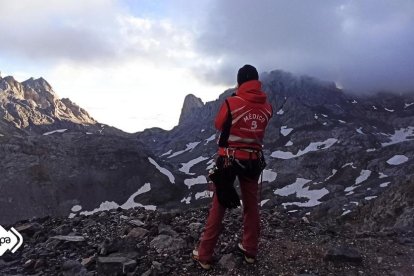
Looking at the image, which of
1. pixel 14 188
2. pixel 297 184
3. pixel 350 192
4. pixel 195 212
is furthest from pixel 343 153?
pixel 195 212

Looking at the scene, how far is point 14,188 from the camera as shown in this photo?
490ft

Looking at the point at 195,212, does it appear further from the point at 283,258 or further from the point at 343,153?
the point at 343,153

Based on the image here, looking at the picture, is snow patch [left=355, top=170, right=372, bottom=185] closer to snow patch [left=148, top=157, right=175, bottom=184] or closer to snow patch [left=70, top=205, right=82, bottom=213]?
snow patch [left=148, top=157, right=175, bottom=184]

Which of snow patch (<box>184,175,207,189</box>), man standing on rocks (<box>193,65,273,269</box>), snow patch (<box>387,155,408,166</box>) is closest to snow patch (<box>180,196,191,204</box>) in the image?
snow patch (<box>184,175,207,189</box>)

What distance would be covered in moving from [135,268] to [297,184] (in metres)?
155

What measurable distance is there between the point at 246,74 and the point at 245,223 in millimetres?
3219

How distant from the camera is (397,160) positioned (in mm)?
160250

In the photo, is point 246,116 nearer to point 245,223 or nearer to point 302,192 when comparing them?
point 245,223

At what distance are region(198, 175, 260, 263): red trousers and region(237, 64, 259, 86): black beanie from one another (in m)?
2.06

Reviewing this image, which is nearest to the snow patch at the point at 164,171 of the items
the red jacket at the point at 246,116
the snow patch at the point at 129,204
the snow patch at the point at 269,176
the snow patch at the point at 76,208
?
the snow patch at the point at 129,204

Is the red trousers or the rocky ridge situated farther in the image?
the rocky ridge

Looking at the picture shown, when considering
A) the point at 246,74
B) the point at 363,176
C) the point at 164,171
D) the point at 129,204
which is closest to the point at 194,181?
the point at 164,171

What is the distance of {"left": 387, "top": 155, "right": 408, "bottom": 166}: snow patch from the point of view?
15762 centimetres

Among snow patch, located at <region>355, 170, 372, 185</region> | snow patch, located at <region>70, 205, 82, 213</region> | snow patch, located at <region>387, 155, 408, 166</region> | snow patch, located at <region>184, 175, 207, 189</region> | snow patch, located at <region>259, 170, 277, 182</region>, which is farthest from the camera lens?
snow patch, located at <region>184, 175, 207, 189</region>
